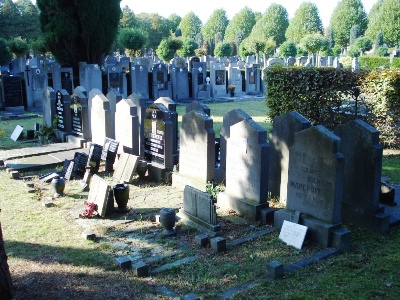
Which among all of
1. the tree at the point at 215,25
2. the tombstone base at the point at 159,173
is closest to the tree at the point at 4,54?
the tombstone base at the point at 159,173

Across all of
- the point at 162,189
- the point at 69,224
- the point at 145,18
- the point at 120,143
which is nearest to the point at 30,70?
the point at 120,143

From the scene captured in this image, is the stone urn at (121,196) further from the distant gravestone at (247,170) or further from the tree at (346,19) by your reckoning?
the tree at (346,19)

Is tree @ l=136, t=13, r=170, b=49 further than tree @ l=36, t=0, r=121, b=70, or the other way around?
tree @ l=136, t=13, r=170, b=49

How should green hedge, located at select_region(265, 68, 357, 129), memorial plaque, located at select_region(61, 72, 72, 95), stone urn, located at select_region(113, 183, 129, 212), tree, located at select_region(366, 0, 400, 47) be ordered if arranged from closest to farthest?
stone urn, located at select_region(113, 183, 129, 212)
green hedge, located at select_region(265, 68, 357, 129)
memorial plaque, located at select_region(61, 72, 72, 95)
tree, located at select_region(366, 0, 400, 47)

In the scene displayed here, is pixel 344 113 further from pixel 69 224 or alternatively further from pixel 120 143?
pixel 69 224

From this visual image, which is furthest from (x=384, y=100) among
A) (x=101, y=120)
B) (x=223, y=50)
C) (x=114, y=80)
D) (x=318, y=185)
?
(x=223, y=50)

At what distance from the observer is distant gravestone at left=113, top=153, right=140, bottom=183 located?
9977 millimetres

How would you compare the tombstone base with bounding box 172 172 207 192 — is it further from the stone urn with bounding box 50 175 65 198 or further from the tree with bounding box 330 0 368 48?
the tree with bounding box 330 0 368 48

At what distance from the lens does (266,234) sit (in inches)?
274

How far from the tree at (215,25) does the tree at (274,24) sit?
24090 millimetres

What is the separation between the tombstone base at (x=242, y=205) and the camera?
7516mm

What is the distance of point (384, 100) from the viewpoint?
1226 cm

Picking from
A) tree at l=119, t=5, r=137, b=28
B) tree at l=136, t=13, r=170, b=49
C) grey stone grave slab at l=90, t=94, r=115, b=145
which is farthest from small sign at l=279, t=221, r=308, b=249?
tree at l=136, t=13, r=170, b=49

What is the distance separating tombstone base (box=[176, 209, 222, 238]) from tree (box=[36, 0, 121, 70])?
19.2 m
